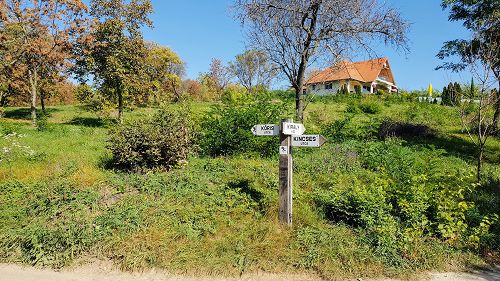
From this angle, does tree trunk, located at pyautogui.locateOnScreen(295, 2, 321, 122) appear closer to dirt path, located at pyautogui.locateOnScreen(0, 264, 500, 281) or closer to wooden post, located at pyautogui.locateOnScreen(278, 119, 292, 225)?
wooden post, located at pyautogui.locateOnScreen(278, 119, 292, 225)

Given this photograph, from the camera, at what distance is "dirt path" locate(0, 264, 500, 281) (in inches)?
167

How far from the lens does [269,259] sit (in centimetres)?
450

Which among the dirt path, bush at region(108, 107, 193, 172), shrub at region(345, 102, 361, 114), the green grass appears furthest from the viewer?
shrub at region(345, 102, 361, 114)

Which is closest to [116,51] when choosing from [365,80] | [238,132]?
[238,132]

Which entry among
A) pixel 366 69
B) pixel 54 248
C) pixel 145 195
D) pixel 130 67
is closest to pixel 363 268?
pixel 145 195

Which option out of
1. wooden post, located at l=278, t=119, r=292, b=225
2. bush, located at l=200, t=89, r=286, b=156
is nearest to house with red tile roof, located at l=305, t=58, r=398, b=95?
bush, located at l=200, t=89, r=286, b=156

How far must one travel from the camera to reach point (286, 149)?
509 centimetres

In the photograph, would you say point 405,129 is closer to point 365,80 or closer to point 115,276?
point 115,276

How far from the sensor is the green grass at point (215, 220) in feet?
14.8

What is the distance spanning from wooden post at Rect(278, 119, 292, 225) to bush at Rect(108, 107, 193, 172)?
308 centimetres

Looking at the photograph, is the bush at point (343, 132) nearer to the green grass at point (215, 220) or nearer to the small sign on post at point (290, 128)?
the green grass at point (215, 220)

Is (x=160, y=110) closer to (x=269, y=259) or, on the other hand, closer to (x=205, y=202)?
(x=205, y=202)

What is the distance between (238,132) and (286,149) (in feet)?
14.2

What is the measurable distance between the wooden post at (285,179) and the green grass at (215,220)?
179mm
